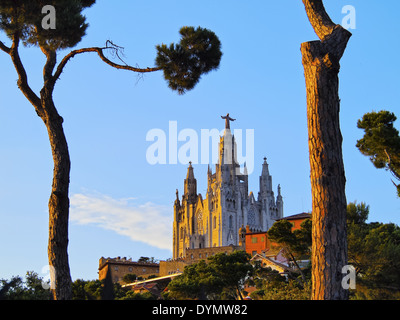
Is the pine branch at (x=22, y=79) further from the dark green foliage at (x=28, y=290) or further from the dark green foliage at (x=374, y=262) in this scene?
the dark green foliage at (x=374, y=262)

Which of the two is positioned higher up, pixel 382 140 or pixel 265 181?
pixel 265 181

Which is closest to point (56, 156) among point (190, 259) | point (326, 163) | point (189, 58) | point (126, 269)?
point (189, 58)

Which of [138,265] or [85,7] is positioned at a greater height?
[85,7]

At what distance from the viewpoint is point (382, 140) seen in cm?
1770

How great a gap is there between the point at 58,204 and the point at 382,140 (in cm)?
1250

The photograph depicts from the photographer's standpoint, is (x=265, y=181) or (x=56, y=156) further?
(x=265, y=181)

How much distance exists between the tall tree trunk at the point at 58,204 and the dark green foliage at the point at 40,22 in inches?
42.0

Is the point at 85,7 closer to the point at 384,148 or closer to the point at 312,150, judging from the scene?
the point at 312,150

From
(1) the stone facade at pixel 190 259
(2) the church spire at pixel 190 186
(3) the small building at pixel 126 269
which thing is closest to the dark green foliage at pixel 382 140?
Answer: (1) the stone facade at pixel 190 259

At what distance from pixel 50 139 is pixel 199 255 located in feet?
142

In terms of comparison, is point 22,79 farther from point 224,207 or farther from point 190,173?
point 190,173

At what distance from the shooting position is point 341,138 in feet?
22.5

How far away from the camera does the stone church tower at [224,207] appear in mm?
74000
